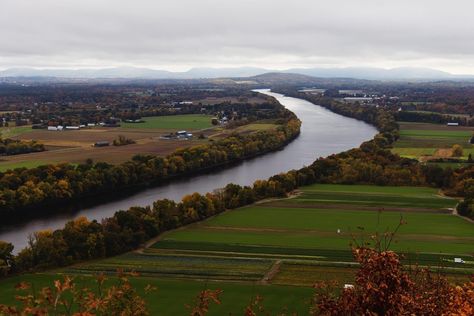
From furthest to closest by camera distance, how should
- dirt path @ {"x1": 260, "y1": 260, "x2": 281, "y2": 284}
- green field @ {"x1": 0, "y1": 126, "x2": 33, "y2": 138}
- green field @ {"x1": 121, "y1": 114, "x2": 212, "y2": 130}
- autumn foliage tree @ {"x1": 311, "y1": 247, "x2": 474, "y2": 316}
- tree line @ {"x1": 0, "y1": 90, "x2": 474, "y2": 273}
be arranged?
1. green field @ {"x1": 121, "y1": 114, "x2": 212, "y2": 130}
2. green field @ {"x1": 0, "y1": 126, "x2": 33, "y2": 138}
3. tree line @ {"x1": 0, "y1": 90, "x2": 474, "y2": 273}
4. dirt path @ {"x1": 260, "y1": 260, "x2": 281, "y2": 284}
5. autumn foliage tree @ {"x1": 311, "y1": 247, "x2": 474, "y2": 316}

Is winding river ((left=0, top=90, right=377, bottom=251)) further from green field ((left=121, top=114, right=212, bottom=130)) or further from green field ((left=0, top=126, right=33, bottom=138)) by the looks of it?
green field ((left=0, top=126, right=33, bottom=138))

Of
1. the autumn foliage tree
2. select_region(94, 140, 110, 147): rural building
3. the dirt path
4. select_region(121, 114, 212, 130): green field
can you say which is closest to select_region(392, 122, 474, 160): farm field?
select_region(121, 114, 212, 130): green field

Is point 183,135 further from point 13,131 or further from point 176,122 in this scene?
point 13,131

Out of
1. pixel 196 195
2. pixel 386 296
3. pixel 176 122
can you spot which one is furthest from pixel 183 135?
pixel 386 296

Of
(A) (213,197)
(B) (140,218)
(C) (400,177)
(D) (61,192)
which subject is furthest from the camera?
(C) (400,177)

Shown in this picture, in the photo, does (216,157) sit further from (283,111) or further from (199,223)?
(283,111)

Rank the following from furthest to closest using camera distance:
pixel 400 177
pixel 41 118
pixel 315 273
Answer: pixel 41 118
pixel 400 177
pixel 315 273

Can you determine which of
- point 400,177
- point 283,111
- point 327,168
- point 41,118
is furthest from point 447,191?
point 41,118
